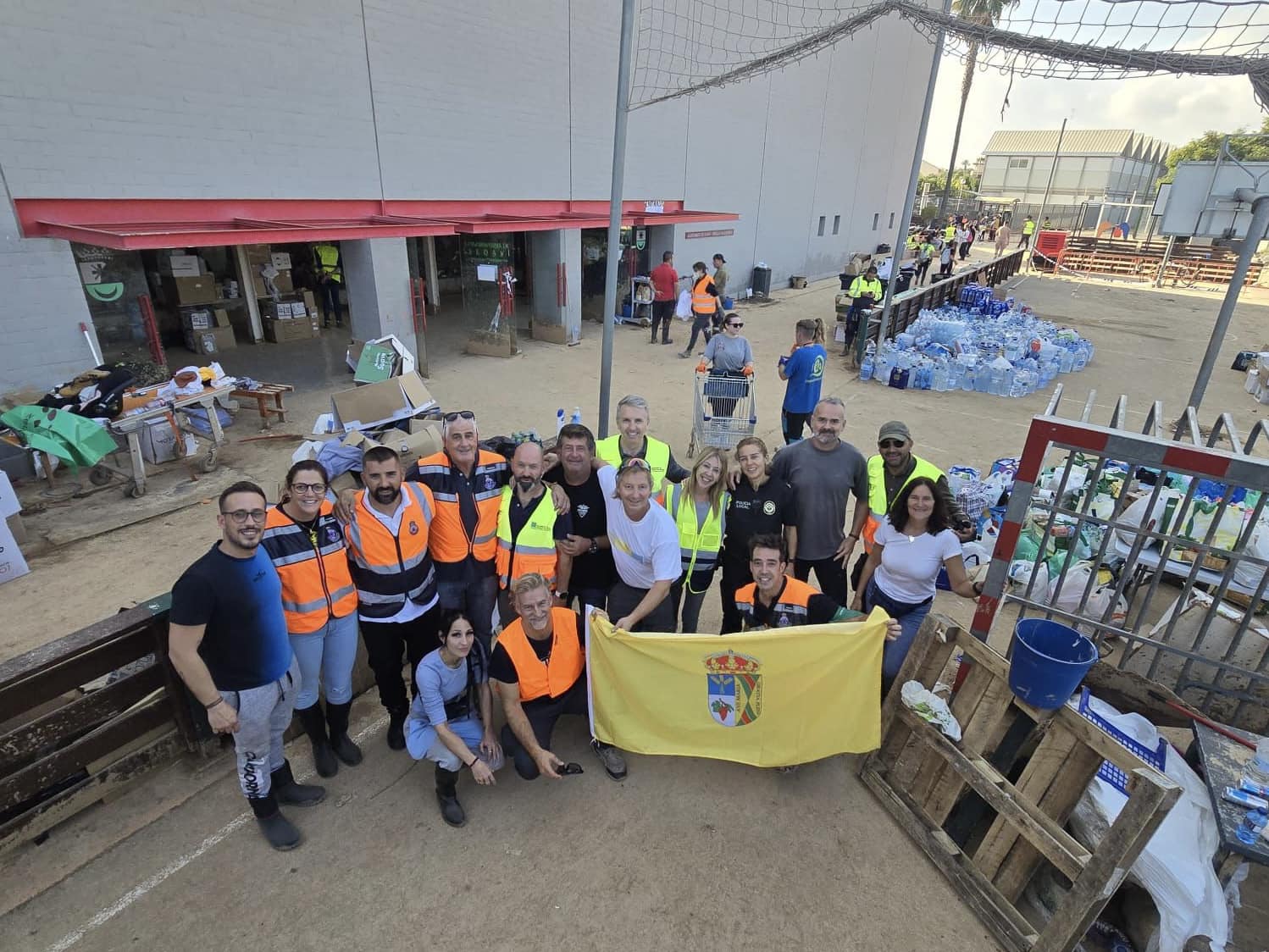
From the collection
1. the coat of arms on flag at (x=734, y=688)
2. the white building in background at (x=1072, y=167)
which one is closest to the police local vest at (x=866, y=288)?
the coat of arms on flag at (x=734, y=688)

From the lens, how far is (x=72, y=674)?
11.0 feet

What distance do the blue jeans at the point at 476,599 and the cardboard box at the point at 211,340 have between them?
1209 cm

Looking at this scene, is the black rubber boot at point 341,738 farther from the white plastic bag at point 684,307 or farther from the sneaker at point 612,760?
the white plastic bag at point 684,307

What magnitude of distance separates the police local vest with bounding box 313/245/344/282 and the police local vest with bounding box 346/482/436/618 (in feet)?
47.2

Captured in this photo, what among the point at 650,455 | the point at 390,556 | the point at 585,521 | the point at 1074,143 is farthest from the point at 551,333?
the point at 1074,143

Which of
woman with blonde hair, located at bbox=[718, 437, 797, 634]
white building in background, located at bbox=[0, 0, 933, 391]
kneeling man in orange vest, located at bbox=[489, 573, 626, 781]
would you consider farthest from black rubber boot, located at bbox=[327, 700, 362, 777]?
white building in background, located at bbox=[0, 0, 933, 391]

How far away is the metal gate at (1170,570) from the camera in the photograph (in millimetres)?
3340

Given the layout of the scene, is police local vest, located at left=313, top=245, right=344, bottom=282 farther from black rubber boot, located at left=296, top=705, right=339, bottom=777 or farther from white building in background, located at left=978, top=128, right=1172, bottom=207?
white building in background, located at left=978, top=128, right=1172, bottom=207

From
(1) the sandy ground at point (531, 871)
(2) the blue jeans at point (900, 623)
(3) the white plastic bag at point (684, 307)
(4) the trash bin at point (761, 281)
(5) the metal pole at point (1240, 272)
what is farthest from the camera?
(4) the trash bin at point (761, 281)

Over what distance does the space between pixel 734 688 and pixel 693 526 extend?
101 centimetres

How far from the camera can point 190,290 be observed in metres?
13.2

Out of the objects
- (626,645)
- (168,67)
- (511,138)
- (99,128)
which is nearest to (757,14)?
(511,138)

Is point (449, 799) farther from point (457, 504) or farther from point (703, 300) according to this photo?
point (703, 300)

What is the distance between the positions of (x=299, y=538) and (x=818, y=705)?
2.95 m
